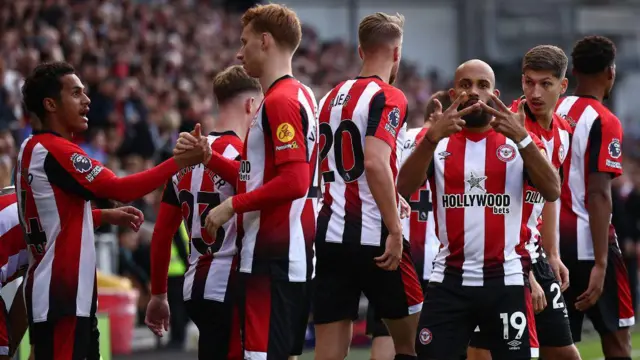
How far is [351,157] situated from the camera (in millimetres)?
7016

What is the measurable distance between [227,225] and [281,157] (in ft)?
3.94

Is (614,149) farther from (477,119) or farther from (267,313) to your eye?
(267,313)

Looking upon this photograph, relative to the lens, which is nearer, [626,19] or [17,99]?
[17,99]

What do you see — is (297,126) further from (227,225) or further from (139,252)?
(139,252)

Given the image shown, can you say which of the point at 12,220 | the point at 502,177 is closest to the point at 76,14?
the point at 12,220

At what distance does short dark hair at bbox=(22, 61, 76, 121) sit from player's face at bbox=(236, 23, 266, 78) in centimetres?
105

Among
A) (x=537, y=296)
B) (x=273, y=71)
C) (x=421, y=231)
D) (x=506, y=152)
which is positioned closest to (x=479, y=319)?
(x=537, y=296)

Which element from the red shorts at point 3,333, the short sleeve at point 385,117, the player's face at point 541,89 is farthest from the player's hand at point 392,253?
the red shorts at point 3,333

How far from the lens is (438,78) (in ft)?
101

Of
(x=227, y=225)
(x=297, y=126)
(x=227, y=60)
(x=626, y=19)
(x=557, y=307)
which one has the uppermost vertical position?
(x=626, y=19)

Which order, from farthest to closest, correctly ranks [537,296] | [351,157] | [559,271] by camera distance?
1. [559,271]
2. [351,157]
3. [537,296]

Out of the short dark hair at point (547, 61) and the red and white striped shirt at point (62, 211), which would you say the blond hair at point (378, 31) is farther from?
the red and white striped shirt at point (62, 211)

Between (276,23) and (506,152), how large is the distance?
1443 millimetres

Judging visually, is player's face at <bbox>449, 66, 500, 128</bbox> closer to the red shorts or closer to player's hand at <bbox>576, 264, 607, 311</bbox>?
player's hand at <bbox>576, 264, 607, 311</bbox>
